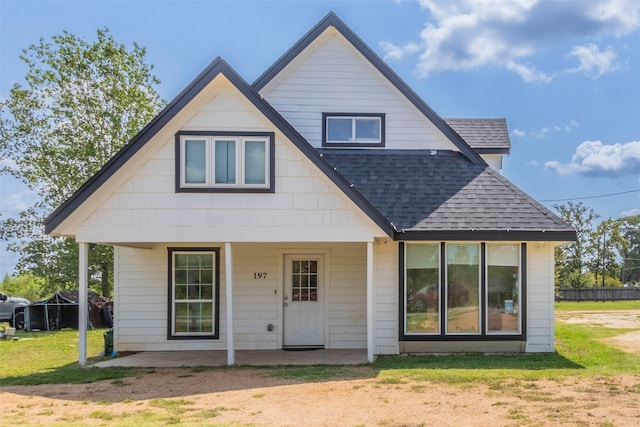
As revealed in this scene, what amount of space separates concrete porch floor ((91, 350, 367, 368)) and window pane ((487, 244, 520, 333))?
2.99m

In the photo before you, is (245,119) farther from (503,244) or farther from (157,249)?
(503,244)

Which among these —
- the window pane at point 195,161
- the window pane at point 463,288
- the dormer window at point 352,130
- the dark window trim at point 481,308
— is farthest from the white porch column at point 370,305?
the dormer window at point 352,130

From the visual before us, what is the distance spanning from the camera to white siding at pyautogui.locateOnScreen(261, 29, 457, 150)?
46.5 ft

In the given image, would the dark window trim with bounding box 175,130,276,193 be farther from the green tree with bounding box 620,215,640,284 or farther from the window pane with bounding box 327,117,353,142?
the green tree with bounding box 620,215,640,284

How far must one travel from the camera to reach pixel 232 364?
10977mm

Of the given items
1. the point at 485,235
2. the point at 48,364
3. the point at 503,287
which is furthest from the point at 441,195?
the point at 48,364

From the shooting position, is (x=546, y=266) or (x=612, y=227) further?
(x=612, y=227)

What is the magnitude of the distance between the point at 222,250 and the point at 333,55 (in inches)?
217

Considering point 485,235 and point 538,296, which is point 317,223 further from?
point 538,296

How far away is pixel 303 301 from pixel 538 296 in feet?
17.1

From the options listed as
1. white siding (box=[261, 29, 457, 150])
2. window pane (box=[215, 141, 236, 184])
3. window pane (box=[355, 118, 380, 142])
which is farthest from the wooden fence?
window pane (box=[215, 141, 236, 184])

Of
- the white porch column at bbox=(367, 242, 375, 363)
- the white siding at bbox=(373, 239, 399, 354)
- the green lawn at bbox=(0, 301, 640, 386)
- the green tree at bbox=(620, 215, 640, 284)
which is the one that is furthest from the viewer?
the green tree at bbox=(620, 215, 640, 284)

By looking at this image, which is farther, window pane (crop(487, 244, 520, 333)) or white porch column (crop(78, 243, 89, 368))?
window pane (crop(487, 244, 520, 333))

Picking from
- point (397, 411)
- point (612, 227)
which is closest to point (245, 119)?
point (397, 411)
